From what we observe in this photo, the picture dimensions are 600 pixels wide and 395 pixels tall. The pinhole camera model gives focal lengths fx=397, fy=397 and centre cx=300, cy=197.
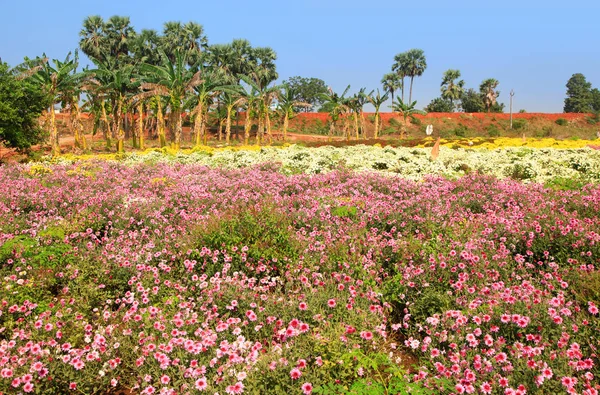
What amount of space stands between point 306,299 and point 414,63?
93148 millimetres

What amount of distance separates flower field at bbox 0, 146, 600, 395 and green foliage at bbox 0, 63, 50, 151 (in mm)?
17869

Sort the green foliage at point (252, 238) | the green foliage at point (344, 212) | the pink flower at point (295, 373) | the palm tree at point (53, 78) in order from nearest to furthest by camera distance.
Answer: the pink flower at point (295, 373)
the green foliage at point (252, 238)
the green foliage at point (344, 212)
the palm tree at point (53, 78)

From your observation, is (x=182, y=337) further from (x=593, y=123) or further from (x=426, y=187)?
(x=593, y=123)

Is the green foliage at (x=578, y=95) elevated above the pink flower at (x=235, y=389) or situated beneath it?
elevated above

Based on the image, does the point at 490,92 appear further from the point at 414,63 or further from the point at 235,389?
the point at 235,389

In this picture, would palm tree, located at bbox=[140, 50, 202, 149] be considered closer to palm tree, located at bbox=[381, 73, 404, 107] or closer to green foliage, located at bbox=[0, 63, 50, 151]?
green foliage, located at bbox=[0, 63, 50, 151]

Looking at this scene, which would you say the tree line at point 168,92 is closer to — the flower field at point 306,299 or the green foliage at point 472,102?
the green foliage at point 472,102

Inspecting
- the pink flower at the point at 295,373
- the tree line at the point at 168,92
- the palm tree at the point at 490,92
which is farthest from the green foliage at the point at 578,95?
the pink flower at the point at 295,373

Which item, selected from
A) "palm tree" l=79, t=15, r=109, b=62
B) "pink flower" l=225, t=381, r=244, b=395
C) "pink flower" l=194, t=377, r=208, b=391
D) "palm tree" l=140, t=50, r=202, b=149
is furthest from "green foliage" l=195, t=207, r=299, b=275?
"palm tree" l=79, t=15, r=109, b=62

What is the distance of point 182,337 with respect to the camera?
335 centimetres

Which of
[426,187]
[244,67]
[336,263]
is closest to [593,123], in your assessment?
[244,67]

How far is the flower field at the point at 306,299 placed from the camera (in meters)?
2.94

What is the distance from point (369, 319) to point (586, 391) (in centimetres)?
157

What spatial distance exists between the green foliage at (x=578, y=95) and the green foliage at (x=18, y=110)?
3666 inches
